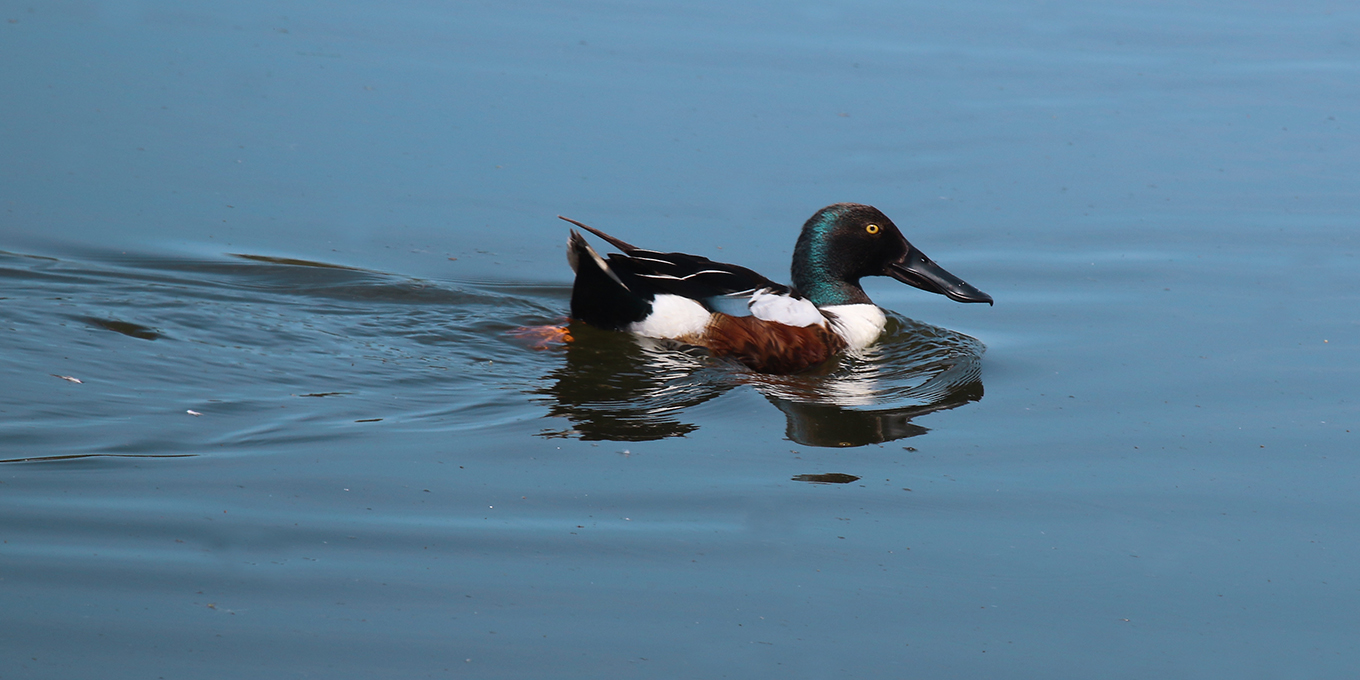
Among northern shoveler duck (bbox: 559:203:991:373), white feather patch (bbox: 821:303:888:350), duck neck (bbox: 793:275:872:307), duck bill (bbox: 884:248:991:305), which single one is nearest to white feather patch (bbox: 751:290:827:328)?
northern shoveler duck (bbox: 559:203:991:373)

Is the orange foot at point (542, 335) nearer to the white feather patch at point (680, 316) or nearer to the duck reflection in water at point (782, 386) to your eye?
the duck reflection in water at point (782, 386)

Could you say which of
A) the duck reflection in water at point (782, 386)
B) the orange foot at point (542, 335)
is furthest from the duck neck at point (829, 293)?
the orange foot at point (542, 335)

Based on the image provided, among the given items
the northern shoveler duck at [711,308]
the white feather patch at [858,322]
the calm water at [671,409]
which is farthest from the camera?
the white feather patch at [858,322]

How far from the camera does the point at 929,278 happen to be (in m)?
7.34

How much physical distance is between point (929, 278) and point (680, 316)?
1.50 metres

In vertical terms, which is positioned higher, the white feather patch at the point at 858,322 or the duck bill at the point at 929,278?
the duck bill at the point at 929,278

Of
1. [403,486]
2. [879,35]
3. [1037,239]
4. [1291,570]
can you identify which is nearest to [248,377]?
[403,486]

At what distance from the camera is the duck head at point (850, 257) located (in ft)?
24.2

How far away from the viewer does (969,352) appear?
6.88m

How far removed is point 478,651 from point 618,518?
993mm

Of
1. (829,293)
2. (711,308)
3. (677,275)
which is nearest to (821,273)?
(829,293)

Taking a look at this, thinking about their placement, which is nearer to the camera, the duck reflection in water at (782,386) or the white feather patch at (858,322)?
the duck reflection in water at (782,386)

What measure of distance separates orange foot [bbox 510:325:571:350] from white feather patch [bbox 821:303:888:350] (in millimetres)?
1426

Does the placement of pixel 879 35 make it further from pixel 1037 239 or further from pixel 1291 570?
pixel 1291 570
